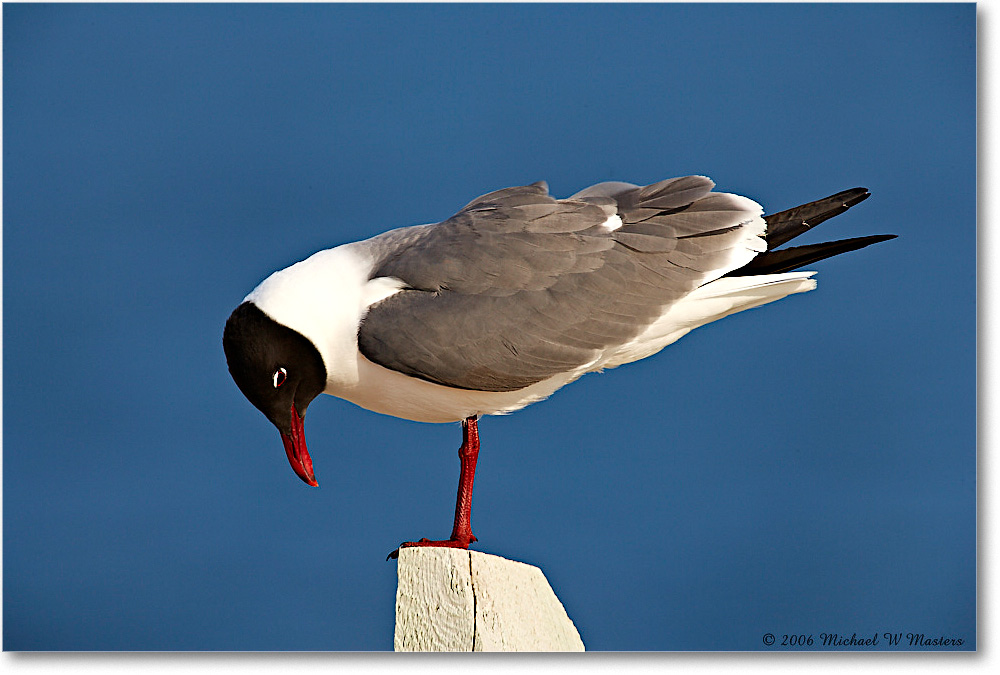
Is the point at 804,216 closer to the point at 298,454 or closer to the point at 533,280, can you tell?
the point at 533,280

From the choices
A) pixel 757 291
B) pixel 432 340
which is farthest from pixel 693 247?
pixel 432 340

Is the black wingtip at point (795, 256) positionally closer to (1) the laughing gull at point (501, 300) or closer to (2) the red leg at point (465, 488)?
(1) the laughing gull at point (501, 300)

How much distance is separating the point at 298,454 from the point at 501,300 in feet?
2.56

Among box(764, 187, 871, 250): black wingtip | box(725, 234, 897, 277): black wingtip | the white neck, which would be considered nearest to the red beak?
the white neck

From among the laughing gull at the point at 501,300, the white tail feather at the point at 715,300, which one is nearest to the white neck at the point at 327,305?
the laughing gull at the point at 501,300

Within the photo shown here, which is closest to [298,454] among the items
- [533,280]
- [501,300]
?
[501,300]

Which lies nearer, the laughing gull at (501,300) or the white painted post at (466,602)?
the white painted post at (466,602)

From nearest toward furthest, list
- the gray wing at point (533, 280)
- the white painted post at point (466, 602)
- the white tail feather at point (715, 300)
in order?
the white painted post at point (466, 602) → the gray wing at point (533, 280) → the white tail feather at point (715, 300)

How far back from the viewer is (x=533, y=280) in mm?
3406

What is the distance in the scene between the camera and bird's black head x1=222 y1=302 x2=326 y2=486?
3.35m

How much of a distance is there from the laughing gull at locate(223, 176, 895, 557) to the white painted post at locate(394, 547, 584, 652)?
0.44 metres

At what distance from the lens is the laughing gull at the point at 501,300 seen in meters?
3.34

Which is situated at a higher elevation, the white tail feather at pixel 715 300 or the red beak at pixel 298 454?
the white tail feather at pixel 715 300

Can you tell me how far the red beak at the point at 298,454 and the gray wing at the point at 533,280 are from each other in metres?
0.37
